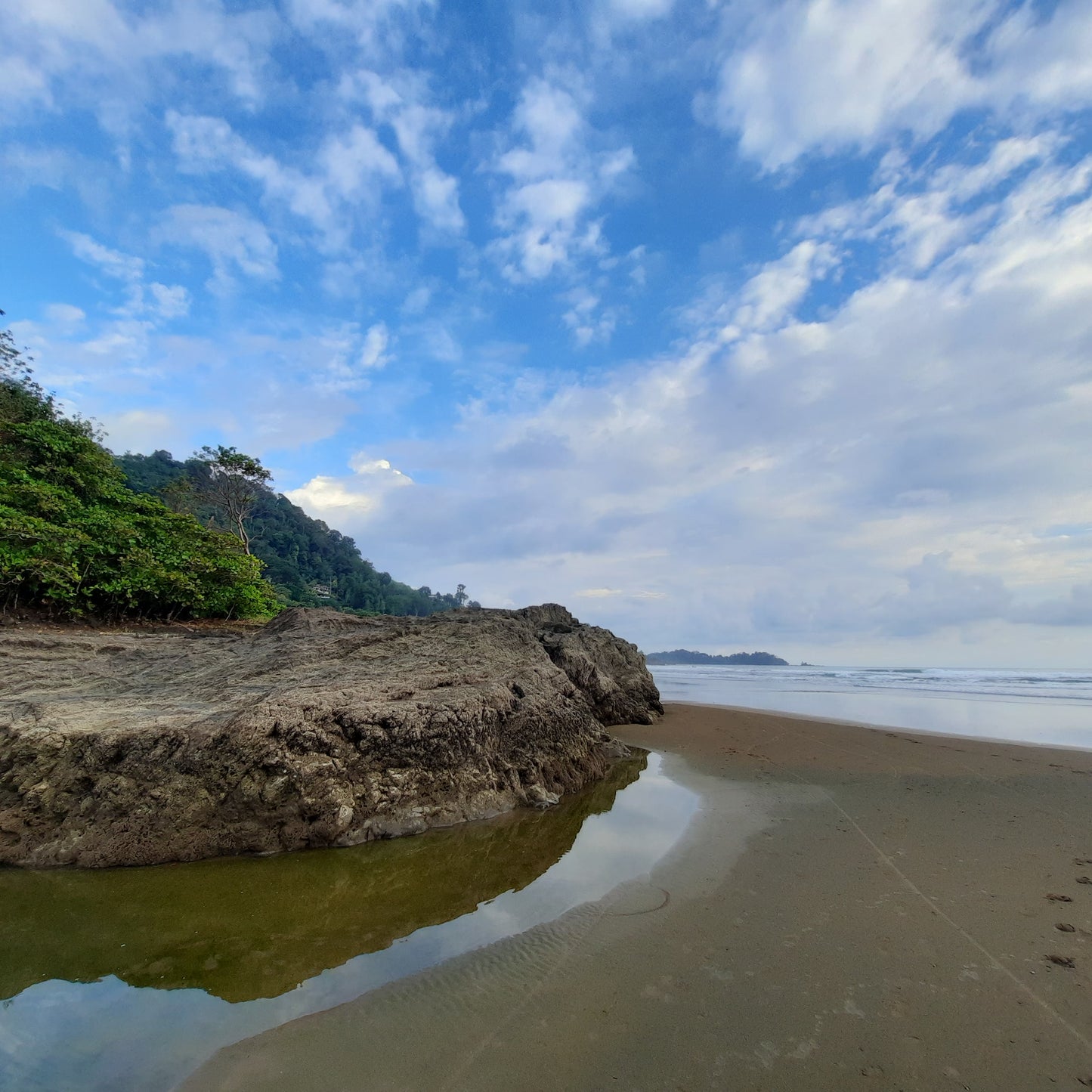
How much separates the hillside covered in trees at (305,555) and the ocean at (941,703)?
36.8m

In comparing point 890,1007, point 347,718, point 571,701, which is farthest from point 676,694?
point 890,1007

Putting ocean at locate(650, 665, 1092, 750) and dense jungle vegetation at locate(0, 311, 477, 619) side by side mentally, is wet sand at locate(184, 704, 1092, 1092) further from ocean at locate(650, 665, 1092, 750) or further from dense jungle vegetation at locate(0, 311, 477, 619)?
dense jungle vegetation at locate(0, 311, 477, 619)

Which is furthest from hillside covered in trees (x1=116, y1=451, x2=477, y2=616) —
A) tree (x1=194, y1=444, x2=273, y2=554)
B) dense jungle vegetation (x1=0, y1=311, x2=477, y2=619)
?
dense jungle vegetation (x1=0, y1=311, x2=477, y2=619)

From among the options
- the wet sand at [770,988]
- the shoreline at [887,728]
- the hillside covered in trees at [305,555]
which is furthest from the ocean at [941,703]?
the hillside covered in trees at [305,555]

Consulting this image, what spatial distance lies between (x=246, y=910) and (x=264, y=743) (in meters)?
1.64

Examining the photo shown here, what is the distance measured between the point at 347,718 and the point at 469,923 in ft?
9.11

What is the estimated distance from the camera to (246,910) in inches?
158

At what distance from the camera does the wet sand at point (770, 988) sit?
250cm

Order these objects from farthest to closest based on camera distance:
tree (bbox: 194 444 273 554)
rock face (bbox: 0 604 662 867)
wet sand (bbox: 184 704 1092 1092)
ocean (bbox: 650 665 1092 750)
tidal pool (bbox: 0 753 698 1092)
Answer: tree (bbox: 194 444 273 554)
ocean (bbox: 650 665 1092 750)
rock face (bbox: 0 604 662 867)
tidal pool (bbox: 0 753 698 1092)
wet sand (bbox: 184 704 1092 1092)

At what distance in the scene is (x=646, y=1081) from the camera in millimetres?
2445

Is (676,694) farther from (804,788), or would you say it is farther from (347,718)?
(347,718)

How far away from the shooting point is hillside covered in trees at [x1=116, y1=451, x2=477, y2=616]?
56281 mm

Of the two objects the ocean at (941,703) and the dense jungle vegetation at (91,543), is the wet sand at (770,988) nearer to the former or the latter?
the ocean at (941,703)

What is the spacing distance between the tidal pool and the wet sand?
0.29 m
